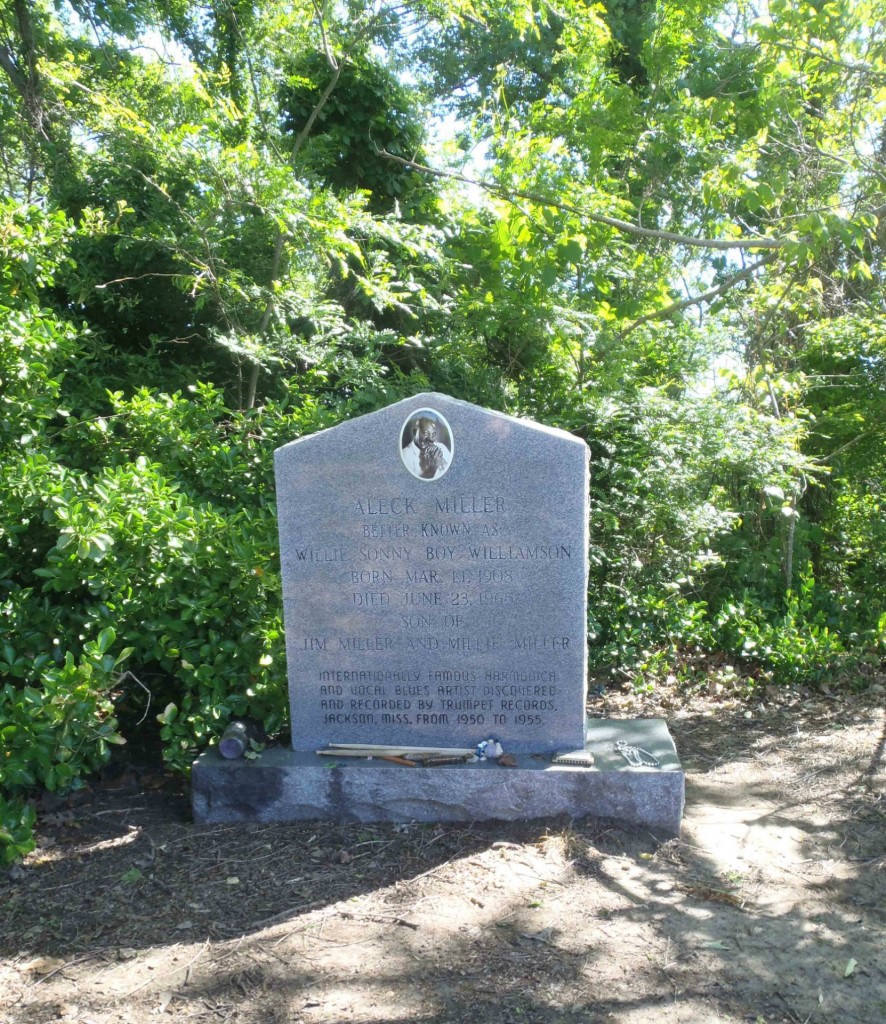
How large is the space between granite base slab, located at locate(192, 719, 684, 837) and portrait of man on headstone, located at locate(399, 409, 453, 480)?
1.26m

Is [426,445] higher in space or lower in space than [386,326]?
lower

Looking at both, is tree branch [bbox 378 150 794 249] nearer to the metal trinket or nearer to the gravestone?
the gravestone

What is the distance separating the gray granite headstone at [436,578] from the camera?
162 inches


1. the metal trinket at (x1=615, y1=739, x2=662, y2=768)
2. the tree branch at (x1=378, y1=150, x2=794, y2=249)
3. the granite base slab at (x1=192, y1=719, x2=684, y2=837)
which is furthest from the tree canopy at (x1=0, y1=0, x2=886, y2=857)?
the metal trinket at (x1=615, y1=739, x2=662, y2=768)

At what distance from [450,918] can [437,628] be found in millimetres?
1280

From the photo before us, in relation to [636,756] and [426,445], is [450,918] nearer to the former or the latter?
[636,756]

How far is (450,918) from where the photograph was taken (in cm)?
333

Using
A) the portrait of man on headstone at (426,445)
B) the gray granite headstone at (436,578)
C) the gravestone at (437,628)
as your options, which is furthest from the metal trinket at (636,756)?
the portrait of man on headstone at (426,445)

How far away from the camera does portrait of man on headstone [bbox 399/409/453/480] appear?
162 inches

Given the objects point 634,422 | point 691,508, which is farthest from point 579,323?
point 691,508

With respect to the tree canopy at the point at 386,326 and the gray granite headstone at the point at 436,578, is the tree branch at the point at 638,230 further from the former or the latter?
the gray granite headstone at the point at 436,578

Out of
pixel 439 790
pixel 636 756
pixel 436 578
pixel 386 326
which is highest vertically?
pixel 386 326

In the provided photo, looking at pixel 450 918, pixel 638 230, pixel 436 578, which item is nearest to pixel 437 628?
pixel 436 578

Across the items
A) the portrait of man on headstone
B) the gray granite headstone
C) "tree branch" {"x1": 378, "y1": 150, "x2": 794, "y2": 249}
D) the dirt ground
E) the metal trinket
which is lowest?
the dirt ground
